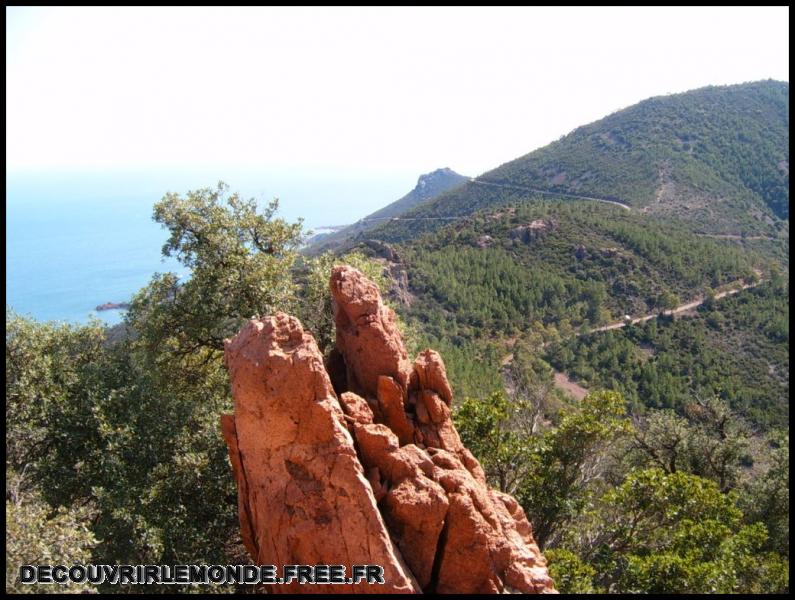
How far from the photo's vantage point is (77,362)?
1794 centimetres

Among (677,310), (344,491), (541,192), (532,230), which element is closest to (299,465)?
(344,491)

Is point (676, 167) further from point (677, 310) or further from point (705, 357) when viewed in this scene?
point (705, 357)

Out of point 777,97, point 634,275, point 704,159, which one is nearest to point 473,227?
point 634,275

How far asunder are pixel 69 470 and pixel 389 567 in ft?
33.2

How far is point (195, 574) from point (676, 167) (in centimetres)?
14423

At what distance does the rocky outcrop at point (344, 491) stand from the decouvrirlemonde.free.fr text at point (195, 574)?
0.17 meters

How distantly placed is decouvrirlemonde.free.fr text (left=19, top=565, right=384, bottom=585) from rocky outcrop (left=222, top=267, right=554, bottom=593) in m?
0.17

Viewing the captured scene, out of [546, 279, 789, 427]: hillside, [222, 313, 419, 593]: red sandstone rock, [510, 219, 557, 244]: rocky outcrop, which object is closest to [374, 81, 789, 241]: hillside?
[510, 219, 557, 244]: rocky outcrop

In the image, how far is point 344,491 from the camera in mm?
9938

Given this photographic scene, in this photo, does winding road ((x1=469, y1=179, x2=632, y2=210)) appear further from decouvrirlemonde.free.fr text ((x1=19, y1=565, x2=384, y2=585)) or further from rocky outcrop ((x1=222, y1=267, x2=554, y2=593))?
decouvrirlemonde.free.fr text ((x1=19, y1=565, x2=384, y2=585))

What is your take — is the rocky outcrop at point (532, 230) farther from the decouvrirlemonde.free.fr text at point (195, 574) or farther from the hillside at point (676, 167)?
the decouvrirlemonde.free.fr text at point (195, 574)

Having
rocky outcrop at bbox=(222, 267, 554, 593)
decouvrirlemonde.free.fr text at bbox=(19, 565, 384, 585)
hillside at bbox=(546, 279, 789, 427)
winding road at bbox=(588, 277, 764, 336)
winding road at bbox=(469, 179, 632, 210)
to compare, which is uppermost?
winding road at bbox=(469, 179, 632, 210)

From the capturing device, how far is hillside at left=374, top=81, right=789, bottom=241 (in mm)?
116250

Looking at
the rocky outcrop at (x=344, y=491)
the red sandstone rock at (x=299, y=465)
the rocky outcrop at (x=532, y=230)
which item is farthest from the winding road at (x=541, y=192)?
the red sandstone rock at (x=299, y=465)
